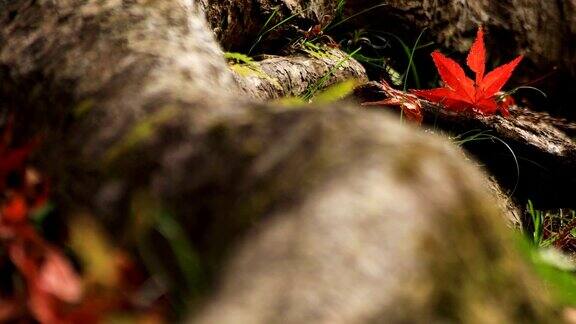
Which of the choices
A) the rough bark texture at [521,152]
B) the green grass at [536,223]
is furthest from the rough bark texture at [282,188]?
the green grass at [536,223]

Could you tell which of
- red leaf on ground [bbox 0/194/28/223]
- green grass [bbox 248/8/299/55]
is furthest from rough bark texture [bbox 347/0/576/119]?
red leaf on ground [bbox 0/194/28/223]

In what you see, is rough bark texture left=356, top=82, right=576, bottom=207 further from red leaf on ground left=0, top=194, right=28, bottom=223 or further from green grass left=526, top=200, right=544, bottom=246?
red leaf on ground left=0, top=194, right=28, bottom=223

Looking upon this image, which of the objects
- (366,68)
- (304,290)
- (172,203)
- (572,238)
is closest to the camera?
(304,290)

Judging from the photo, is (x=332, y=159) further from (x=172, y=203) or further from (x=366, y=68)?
(x=366, y=68)

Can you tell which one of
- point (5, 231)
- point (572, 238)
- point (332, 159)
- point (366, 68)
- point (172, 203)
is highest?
point (332, 159)

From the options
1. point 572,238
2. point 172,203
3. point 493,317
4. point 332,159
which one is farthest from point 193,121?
point 572,238

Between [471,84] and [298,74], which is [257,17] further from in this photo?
[471,84]
